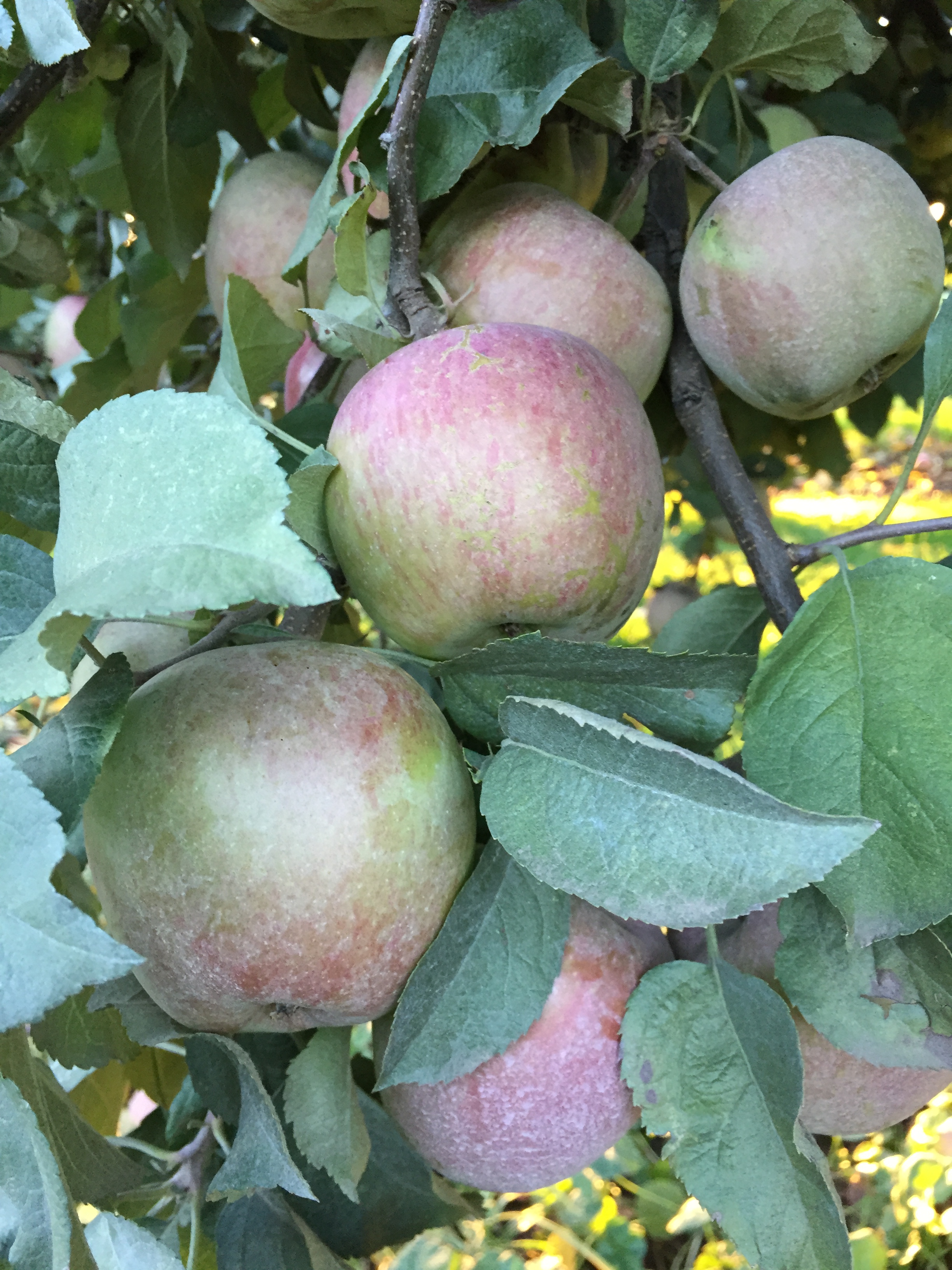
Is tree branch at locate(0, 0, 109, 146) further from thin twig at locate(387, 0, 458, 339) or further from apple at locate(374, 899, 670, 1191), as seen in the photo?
apple at locate(374, 899, 670, 1191)

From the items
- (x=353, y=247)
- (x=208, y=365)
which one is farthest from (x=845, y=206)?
(x=208, y=365)

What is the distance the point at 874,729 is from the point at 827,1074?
0.74 feet

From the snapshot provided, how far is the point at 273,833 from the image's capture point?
40 cm

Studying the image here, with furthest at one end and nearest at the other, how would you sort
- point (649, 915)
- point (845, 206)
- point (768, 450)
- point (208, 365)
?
1. point (768, 450)
2. point (208, 365)
3. point (845, 206)
4. point (649, 915)

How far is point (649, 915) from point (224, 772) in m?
0.18

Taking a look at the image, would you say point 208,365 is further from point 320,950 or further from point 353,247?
point 320,950

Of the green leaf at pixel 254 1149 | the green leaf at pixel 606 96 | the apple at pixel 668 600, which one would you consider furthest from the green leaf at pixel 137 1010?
the apple at pixel 668 600

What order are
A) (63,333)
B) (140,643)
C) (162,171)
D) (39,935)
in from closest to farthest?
(39,935) → (140,643) → (162,171) → (63,333)

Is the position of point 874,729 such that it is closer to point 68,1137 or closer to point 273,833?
point 273,833

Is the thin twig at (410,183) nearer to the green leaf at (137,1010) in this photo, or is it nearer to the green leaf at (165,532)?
the green leaf at (165,532)

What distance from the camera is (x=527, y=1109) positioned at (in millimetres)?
506

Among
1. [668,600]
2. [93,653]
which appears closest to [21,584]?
[93,653]

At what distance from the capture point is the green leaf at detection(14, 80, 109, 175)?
0.80 m

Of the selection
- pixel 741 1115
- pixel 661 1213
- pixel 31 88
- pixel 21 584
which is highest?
pixel 31 88
